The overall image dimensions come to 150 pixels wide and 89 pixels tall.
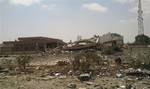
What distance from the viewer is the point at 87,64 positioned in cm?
1250

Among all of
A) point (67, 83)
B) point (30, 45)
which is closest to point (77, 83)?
point (67, 83)

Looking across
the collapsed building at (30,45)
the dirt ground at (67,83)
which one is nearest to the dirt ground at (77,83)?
the dirt ground at (67,83)

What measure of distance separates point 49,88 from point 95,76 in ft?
9.45

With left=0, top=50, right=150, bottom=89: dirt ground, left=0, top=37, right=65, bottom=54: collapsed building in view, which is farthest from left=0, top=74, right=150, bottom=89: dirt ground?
left=0, top=37, right=65, bottom=54: collapsed building

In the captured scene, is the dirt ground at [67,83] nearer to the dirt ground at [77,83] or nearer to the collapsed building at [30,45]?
the dirt ground at [77,83]

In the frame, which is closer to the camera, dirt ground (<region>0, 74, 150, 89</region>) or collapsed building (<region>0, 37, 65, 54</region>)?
dirt ground (<region>0, 74, 150, 89</region>)

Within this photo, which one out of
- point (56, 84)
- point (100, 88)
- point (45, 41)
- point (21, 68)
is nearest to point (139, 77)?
point (100, 88)

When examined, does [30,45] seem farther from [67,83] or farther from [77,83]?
[77,83]

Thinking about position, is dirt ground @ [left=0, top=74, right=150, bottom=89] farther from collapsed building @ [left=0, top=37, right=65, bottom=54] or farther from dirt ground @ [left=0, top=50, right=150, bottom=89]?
collapsed building @ [left=0, top=37, right=65, bottom=54]

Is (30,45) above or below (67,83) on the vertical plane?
above

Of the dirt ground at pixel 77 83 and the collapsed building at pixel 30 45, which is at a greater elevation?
the collapsed building at pixel 30 45

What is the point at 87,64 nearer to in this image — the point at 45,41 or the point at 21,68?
the point at 21,68

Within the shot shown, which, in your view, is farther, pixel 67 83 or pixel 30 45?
pixel 30 45

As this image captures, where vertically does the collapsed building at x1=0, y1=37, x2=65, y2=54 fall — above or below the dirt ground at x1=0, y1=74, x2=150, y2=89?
above
